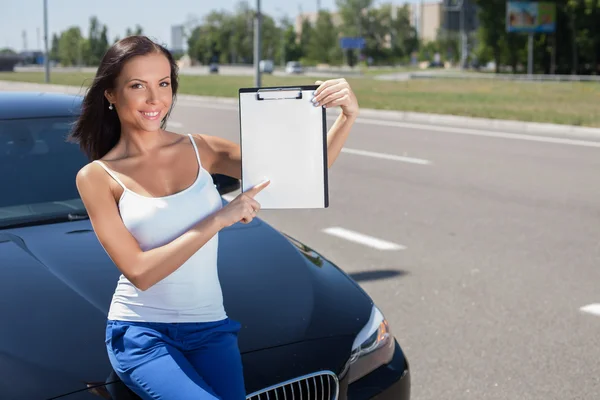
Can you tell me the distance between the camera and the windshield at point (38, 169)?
3.59 meters

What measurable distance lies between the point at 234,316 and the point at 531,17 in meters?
54.5

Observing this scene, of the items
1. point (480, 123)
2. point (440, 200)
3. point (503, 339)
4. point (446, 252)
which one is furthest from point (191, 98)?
point (503, 339)

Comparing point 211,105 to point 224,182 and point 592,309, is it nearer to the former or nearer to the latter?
point 592,309

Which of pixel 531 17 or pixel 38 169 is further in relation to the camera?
pixel 531 17

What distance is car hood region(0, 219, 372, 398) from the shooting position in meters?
2.33

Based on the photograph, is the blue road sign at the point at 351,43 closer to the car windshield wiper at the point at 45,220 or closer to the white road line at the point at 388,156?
the white road line at the point at 388,156

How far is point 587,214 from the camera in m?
8.09

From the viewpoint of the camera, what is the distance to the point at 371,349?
2.74 m

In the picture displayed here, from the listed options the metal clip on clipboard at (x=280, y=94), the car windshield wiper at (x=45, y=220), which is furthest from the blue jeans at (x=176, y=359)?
the car windshield wiper at (x=45, y=220)

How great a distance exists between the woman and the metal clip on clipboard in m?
0.06

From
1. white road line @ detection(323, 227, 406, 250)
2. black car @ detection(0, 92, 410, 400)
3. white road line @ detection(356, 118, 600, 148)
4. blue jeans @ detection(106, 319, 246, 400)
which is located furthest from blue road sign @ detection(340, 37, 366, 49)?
blue jeans @ detection(106, 319, 246, 400)

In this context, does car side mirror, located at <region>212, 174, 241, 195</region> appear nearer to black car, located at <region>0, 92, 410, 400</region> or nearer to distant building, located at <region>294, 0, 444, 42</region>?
black car, located at <region>0, 92, 410, 400</region>

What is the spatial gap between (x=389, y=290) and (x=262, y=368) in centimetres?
322

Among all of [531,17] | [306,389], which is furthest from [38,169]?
[531,17]
